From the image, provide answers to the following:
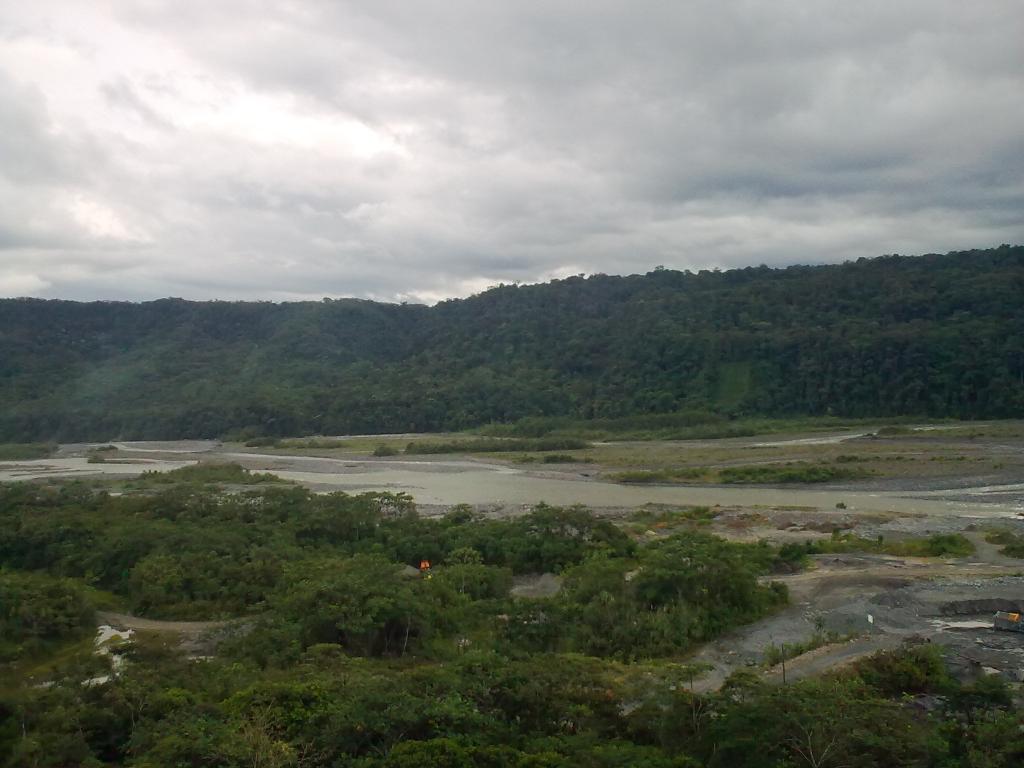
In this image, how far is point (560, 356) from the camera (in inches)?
4946

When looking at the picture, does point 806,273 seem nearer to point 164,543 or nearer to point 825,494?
point 825,494

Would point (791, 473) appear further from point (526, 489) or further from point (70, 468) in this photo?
point (70, 468)

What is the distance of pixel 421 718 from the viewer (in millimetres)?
13297

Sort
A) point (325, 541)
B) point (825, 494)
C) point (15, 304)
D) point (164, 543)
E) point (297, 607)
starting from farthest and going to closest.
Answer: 1. point (15, 304)
2. point (825, 494)
3. point (325, 541)
4. point (164, 543)
5. point (297, 607)

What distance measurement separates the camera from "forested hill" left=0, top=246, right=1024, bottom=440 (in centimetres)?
9700

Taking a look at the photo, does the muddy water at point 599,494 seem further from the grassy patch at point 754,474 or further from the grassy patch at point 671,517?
the grassy patch at point 671,517

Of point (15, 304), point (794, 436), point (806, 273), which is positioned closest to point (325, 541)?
point (794, 436)

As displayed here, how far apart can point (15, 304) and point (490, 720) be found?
167 meters

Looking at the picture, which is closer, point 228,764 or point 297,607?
point 228,764

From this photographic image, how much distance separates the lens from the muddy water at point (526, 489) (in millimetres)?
46250

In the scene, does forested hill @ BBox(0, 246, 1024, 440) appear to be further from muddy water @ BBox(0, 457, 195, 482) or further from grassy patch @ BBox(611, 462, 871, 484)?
grassy patch @ BBox(611, 462, 871, 484)

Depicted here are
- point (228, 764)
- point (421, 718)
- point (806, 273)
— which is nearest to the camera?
point (228, 764)

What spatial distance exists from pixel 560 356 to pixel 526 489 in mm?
69955

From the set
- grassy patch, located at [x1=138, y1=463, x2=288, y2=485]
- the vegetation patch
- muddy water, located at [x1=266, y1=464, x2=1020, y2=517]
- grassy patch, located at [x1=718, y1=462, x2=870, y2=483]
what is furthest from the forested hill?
the vegetation patch
